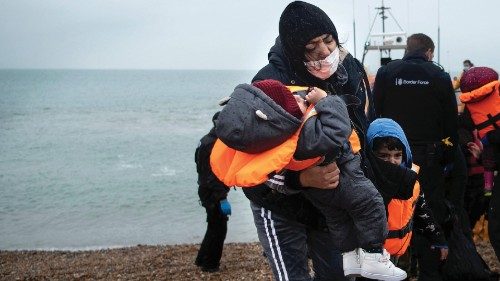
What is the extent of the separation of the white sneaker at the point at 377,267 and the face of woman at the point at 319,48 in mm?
1015

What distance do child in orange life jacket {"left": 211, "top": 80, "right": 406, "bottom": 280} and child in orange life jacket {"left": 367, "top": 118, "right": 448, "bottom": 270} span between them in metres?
0.43

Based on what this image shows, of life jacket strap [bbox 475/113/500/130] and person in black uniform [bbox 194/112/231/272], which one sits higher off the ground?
life jacket strap [bbox 475/113/500/130]

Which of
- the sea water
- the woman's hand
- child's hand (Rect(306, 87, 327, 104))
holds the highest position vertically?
child's hand (Rect(306, 87, 327, 104))

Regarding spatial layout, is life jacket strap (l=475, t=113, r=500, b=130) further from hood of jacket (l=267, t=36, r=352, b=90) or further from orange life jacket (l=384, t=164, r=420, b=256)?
hood of jacket (l=267, t=36, r=352, b=90)

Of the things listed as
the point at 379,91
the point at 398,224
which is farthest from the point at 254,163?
the point at 379,91

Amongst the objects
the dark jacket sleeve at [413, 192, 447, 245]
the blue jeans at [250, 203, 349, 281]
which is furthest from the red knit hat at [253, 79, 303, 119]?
the dark jacket sleeve at [413, 192, 447, 245]

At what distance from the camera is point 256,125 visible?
106 inches

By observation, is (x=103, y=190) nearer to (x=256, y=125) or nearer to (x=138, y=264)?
(x=138, y=264)

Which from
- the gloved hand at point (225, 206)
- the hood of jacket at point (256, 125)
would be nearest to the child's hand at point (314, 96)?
the hood of jacket at point (256, 125)

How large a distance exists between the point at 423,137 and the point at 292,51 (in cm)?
241

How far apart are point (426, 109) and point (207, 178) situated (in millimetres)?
2968

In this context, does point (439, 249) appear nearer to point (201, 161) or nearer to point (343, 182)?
point (343, 182)

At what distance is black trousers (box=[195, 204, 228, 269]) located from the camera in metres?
7.93

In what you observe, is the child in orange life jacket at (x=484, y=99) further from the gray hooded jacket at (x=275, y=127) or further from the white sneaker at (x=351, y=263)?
the gray hooded jacket at (x=275, y=127)
